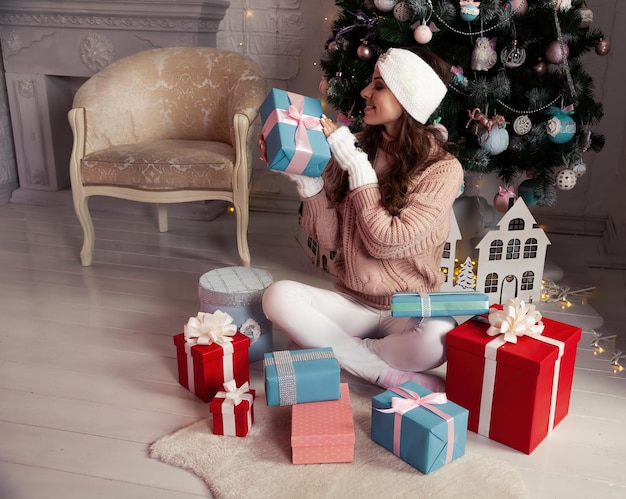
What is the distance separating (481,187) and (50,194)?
2271 mm

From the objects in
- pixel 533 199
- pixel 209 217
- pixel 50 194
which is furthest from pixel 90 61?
pixel 533 199

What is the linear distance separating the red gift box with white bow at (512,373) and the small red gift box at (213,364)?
0.52m

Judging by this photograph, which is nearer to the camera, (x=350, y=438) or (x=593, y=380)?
(x=350, y=438)

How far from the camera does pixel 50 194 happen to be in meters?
3.46

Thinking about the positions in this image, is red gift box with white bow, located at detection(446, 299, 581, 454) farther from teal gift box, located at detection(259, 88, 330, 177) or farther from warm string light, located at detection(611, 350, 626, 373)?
teal gift box, located at detection(259, 88, 330, 177)

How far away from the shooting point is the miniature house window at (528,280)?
2.27 m

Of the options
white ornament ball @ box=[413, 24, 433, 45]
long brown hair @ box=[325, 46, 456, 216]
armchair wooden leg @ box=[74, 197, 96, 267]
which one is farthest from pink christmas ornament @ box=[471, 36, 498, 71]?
armchair wooden leg @ box=[74, 197, 96, 267]

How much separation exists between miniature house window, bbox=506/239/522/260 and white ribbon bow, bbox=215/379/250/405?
1.12 meters

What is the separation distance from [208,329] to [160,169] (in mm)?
984

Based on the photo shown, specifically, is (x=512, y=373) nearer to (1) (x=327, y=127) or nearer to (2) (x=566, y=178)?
(1) (x=327, y=127)

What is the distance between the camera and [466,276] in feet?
7.32

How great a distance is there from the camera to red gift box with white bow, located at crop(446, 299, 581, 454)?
1414mm

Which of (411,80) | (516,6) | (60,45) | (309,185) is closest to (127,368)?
(309,185)

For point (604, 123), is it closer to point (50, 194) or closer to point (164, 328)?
point (164, 328)
